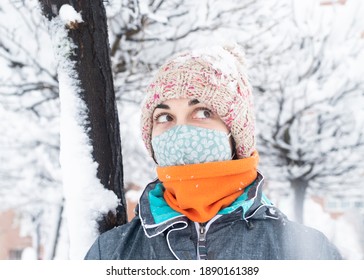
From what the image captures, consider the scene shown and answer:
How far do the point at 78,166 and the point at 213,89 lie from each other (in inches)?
20.6

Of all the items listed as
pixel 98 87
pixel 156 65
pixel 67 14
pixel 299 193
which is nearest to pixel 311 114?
pixel 299 193

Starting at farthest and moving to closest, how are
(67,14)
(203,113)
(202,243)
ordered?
(67,14), (203,113), (202,243)

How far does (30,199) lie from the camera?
480cm

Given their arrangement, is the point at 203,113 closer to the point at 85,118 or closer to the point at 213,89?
the point at 213,89

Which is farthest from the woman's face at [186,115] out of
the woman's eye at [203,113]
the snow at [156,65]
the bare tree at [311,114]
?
the bare tree at [311,114]

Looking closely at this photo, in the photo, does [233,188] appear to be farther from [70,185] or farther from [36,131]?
[36,131]

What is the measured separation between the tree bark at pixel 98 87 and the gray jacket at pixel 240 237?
12.7 inches

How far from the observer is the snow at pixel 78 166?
4.81ft

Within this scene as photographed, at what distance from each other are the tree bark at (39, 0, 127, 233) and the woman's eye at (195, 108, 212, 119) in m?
0.37

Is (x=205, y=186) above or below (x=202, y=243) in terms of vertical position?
above

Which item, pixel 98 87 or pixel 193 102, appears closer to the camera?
pixel 193 102

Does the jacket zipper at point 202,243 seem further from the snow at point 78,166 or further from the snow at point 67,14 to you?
the snow at point 67,14

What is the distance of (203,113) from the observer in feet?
4.26

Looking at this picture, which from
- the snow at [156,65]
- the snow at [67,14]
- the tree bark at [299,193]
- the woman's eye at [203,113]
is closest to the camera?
the woman's eye at [203,113]
